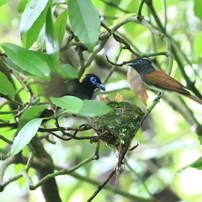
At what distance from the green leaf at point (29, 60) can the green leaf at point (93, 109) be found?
136mm

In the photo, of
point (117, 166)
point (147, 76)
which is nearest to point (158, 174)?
point (147, 76)

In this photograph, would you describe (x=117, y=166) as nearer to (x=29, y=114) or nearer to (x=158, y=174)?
(x=29, y=114)

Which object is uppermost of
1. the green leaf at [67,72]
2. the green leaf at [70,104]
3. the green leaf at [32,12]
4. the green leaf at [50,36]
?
the green leaf at [32,12]

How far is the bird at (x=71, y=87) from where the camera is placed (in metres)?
1.56

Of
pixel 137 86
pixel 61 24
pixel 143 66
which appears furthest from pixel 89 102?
pixel 143 66

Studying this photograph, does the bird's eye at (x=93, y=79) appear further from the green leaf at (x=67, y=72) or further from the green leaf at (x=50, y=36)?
the green leaf at (x=50, y=36)

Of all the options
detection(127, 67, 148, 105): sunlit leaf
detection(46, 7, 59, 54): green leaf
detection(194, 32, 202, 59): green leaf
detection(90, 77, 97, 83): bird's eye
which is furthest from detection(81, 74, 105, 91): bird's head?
detection(46, 7, 59, 54): green leaf

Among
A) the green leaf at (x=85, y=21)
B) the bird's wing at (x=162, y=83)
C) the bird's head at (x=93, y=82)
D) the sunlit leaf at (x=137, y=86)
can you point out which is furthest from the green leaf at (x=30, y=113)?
the bird's wing at (x=162, y=83)

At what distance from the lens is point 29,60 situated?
957mm

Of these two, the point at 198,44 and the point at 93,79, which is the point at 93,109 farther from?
the point at 198,44

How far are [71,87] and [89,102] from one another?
72cm

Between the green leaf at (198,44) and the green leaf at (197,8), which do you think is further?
the green leaf at (198,44)

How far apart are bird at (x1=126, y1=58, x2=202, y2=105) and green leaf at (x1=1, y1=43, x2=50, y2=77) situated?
838 mm

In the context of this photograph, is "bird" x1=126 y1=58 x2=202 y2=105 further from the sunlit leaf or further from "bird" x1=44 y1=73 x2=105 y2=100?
"bird" x1=44 y1=73 x2=105 y2=100
